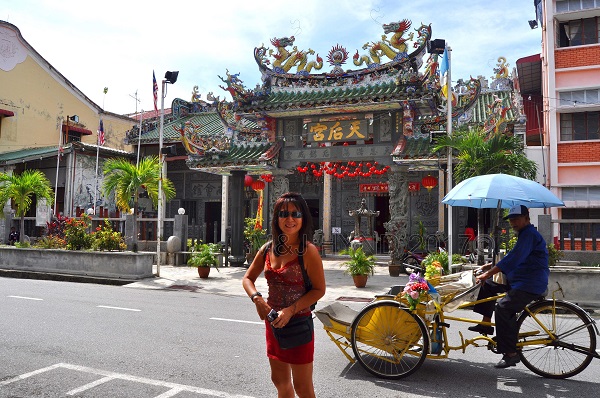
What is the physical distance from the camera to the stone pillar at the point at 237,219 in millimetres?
17500

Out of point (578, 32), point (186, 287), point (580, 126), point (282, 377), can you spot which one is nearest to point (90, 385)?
point (282, 377)

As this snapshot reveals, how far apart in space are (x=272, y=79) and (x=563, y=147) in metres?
11.5

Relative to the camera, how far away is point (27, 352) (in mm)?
5859

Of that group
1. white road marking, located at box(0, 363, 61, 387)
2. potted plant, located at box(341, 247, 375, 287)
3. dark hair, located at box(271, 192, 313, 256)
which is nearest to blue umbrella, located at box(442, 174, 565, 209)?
dark hair, located at box(271, 192, 313, 256)

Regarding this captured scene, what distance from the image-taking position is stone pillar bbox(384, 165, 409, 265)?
598 inches

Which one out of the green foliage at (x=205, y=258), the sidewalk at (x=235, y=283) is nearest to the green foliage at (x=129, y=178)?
the green foliage at (x=205, y=258)

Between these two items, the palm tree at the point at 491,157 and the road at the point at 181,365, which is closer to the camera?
the road at the point at 181,365

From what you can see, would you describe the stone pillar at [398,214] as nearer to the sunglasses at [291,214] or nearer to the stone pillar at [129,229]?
the stone pillar at [129,229]

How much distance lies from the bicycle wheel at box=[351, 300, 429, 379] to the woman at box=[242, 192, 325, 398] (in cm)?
216

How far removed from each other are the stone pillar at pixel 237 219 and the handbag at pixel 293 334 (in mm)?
14516

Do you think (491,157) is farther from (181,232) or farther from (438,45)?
(181,232)

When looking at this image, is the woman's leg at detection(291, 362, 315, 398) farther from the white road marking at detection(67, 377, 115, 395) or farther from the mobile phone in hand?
the white road marking at detection(67, 377, 115, 395)

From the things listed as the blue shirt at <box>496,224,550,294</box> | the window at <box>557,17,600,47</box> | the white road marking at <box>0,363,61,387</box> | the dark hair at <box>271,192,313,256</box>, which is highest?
the window at <box>557,17,600,47</box>

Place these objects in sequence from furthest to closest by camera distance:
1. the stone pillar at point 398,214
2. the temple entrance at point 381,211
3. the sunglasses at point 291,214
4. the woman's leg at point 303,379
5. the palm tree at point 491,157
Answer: the temple entrance at point 381,211 → the stone pillar at point 398,214 → the palm tree at point 491,157 → the sunglasses at point 291,214 → the woman's leg at point 303,379
